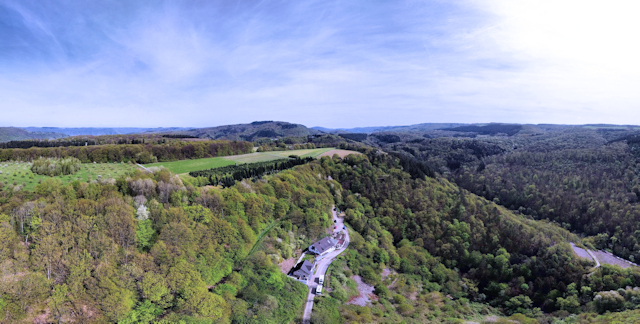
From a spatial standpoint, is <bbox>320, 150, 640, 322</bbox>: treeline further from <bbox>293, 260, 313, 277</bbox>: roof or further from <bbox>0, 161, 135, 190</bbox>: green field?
<bbox>0, 161, 135, 190</bbox>: green field

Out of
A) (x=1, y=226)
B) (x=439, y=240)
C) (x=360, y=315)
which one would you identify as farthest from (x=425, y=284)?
(x=1, y=226)

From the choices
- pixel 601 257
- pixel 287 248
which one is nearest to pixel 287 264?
pixel 287 248

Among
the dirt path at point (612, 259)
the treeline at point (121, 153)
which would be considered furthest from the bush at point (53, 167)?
the dirt path at point (612, 259)

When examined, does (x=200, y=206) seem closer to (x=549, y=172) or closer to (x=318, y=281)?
(x=318, y=281)

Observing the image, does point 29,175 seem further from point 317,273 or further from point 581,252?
point 581,252

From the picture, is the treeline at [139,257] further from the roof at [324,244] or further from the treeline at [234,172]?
the treeline at [234,172]

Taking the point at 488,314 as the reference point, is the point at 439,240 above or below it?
above
